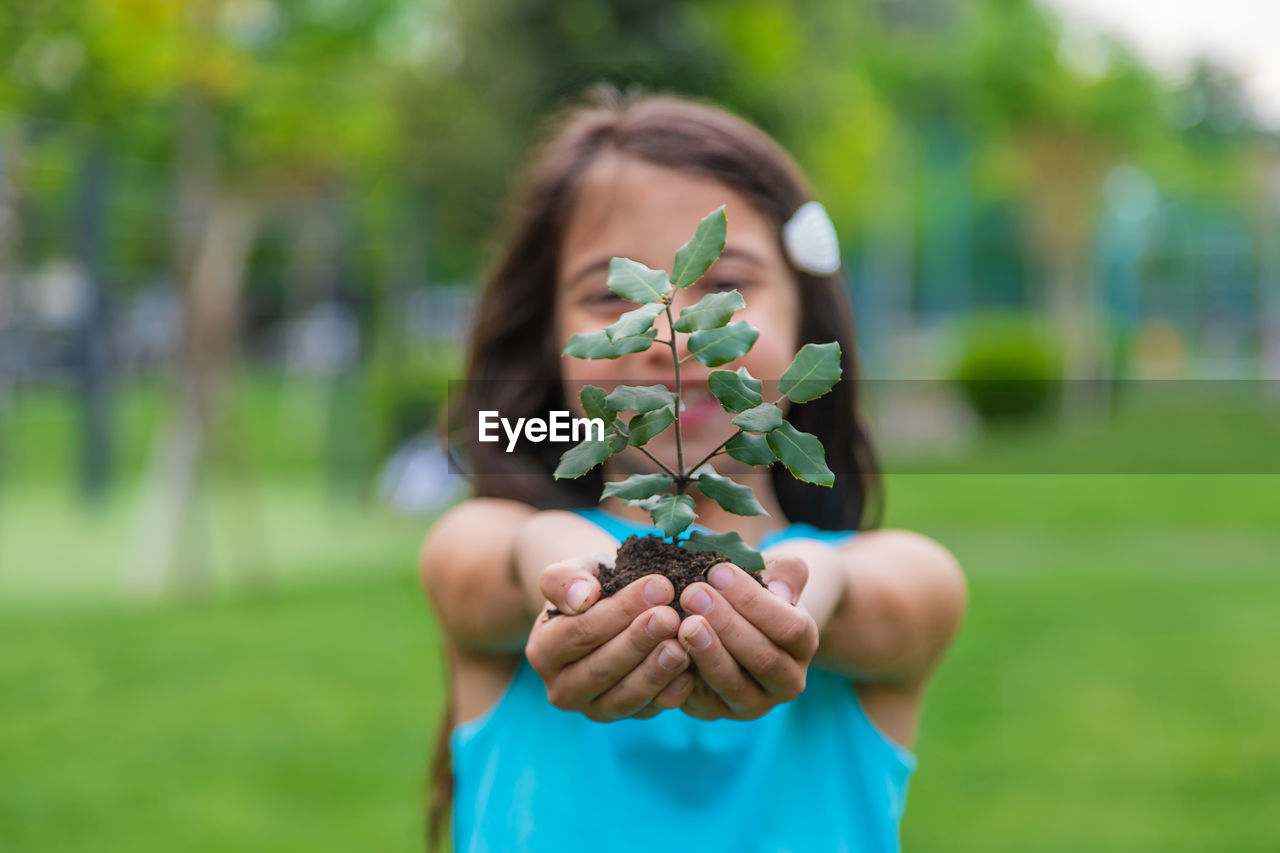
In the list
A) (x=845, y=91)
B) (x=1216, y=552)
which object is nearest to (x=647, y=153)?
(x=1216, y=552)

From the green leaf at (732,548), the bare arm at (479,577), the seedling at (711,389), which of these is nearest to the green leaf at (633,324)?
the seedling at (711,389)

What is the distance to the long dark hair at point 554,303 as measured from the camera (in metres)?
1.70

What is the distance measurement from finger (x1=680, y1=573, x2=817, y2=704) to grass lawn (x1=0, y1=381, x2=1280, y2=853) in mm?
2921

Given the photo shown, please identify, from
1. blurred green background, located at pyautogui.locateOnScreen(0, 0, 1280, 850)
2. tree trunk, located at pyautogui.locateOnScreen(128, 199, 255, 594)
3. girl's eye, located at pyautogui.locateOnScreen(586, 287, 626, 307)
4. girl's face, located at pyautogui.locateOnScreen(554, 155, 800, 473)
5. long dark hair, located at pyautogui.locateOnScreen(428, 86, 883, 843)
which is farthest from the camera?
tree trunk, located at pyautogui.locateOnScreen(128, 199, 255, 594)

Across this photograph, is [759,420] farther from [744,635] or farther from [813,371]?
[744,635]

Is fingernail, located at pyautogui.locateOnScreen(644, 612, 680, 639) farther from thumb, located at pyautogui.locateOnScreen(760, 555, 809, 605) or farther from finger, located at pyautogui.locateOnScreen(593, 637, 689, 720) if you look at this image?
thumb, located at pyautogui.locateOnScreen(760, 555, 809, 605)

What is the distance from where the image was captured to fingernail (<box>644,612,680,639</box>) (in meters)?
1.08

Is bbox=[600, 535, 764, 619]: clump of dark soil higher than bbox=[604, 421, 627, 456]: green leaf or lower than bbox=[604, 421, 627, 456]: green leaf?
lower

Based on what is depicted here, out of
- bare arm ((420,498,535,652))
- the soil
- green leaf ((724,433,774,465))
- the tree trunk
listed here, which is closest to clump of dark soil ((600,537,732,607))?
the soil

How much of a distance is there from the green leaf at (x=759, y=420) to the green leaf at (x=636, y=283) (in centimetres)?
13

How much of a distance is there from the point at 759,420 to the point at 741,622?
184mm

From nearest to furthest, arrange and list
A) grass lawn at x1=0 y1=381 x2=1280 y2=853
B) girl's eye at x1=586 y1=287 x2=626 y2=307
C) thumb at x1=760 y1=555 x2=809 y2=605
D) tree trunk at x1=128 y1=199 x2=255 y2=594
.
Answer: thumb at x1=760 y1=555 x2=809 y2=605 < girl's eye at x1=586 y1=287 x2=626 y2=307 < grass lawn at x1=0 y1=381 x2=1280 y2=853 < tree trunk at x1=128 y1=199 x2=255 y2=594

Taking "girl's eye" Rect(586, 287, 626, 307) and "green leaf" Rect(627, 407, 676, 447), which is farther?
"girl's eye" Rect(586, 287, 626, 307)

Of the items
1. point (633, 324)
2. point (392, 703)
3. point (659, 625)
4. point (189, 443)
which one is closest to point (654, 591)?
point (659, 625)
